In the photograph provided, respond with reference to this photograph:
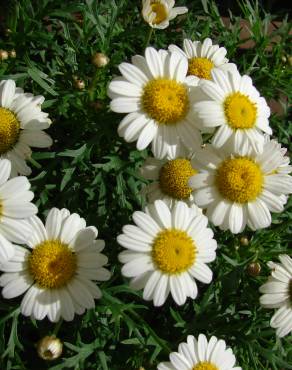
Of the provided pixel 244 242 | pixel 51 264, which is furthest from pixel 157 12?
pixel 51 264

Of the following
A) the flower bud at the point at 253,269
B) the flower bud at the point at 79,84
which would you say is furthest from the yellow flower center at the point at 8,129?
the flower bud at the point at 253,269

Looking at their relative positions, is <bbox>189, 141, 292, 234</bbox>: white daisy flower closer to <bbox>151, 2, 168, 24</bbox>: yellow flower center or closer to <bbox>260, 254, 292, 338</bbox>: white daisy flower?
<bbox>260, 254, 292, 338</bbox>: white daisy flower

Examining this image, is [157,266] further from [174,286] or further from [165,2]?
[165,2]

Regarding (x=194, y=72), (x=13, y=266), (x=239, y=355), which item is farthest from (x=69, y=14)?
(x=239, y=355)

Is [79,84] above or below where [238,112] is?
below

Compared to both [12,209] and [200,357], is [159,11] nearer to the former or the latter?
[12,209]

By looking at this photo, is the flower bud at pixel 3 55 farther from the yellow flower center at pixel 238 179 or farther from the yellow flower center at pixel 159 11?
the yellow flower center at pixel 238 179
